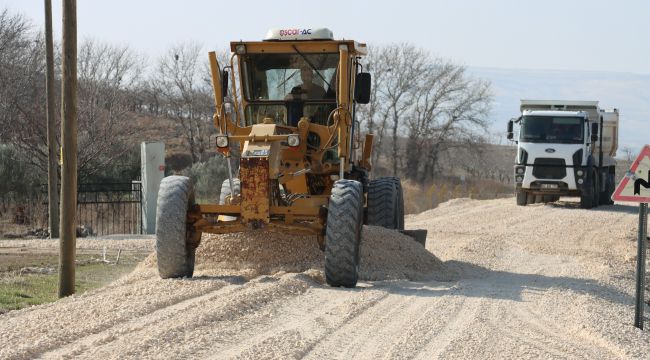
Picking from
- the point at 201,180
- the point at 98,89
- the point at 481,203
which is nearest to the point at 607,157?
the point at 481,203

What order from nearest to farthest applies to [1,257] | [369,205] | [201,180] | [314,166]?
1. [314,166]
2. [369,205]
3. [1,257]
4. [201,180]

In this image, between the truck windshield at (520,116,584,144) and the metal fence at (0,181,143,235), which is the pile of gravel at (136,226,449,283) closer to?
the metal fence at (0,181,143,235)

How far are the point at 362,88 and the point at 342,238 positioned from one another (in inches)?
110

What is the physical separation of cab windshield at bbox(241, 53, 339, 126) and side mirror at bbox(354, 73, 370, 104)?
37cm

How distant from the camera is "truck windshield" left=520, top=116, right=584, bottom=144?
99.8ft

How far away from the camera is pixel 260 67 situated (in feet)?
46.6

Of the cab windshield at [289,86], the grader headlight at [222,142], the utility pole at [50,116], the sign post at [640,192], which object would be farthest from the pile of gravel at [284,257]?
the utility pole at [50,116]

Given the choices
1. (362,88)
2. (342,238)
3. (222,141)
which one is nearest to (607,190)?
(362,88)

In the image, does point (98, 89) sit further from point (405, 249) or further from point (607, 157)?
point (405, 249)

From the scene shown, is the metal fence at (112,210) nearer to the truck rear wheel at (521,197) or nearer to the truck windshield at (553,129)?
the truck windshield at (553,129)

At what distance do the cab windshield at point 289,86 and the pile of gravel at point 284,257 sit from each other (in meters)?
1.73

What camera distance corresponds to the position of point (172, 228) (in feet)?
40.0

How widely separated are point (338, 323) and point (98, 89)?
34.8 m

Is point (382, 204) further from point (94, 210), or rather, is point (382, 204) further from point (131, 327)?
point (94, 210)
